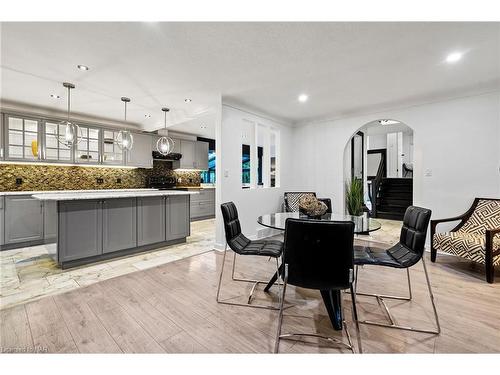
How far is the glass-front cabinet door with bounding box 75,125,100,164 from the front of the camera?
189 inches

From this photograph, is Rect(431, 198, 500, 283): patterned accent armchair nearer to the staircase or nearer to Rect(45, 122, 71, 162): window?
the staircase

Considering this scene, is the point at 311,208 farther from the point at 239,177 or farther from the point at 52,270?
the point at 52,270

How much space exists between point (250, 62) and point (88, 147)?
401 centimetres

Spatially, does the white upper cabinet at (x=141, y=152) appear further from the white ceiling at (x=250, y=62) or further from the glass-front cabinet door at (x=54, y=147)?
the white ceiling at (x=250, y=62)

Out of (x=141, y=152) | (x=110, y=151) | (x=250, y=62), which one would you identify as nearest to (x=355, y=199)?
(x=250, y=62)

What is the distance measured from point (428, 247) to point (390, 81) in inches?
103

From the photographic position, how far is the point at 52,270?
302 cm

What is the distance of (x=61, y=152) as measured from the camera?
15.0 feet

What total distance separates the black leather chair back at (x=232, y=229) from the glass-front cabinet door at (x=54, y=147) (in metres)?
3.91
